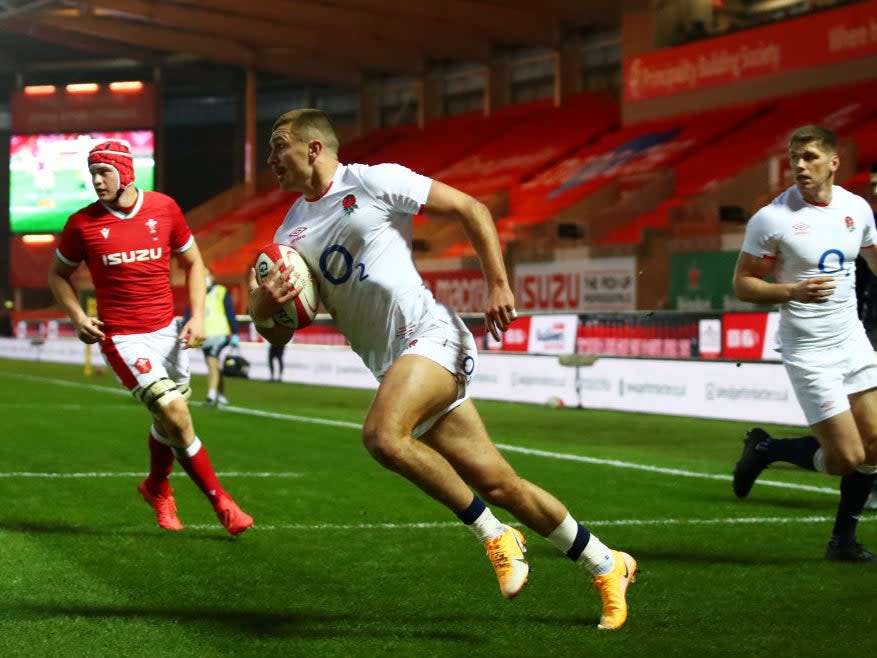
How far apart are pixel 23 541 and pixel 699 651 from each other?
407 cm

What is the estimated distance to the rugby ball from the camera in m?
5.68

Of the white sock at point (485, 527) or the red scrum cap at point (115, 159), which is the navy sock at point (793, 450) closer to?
the white sock at point (485, 527)

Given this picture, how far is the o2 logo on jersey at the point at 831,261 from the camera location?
23.7 ft

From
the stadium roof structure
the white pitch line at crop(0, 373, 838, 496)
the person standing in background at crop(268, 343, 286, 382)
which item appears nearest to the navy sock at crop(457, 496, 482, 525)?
the white pitch line at crop(0, 373, 838, 496)

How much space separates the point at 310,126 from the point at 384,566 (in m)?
2.41

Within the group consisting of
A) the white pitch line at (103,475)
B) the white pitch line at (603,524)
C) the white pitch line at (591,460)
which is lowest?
the white pitch line at (591,460)

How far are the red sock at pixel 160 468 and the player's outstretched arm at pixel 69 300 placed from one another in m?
0.75

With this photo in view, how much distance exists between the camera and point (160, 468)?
8539 millimetres

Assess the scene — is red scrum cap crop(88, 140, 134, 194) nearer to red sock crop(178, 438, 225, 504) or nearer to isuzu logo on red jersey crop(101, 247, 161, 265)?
isuzu logo on red jersey crop(101, 247, 161, 265)

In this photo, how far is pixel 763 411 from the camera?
16.9 meters

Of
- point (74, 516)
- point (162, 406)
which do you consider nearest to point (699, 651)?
point (162, 406)

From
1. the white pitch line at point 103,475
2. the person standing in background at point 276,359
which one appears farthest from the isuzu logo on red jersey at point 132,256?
the person standing in background at point 276,359

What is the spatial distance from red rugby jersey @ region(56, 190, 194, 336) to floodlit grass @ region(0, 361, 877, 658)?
123 cm

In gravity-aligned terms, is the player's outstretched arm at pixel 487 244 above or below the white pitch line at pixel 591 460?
above
